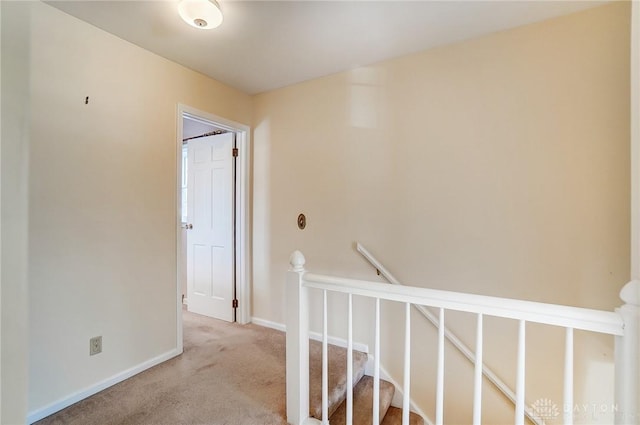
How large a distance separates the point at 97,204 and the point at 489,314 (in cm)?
231

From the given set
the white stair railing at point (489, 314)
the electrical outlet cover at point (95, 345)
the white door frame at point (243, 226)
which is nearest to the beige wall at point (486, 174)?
the white door frame at point (243, 226)

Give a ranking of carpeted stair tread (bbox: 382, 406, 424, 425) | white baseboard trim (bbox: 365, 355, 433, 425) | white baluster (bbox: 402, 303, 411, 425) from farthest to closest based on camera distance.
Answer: white baseboard trim (bbox: 365, 355, 433, 425) < carpeted stair tread (bbox: 382, 406, 424, 425) < white baluster (bbox: 402, 303, 411, 425)

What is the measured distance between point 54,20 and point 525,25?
2.90 metres

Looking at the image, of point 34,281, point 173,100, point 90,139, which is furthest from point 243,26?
point 34,281

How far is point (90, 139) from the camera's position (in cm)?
188

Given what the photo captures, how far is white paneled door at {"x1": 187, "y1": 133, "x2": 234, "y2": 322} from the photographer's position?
310 cm

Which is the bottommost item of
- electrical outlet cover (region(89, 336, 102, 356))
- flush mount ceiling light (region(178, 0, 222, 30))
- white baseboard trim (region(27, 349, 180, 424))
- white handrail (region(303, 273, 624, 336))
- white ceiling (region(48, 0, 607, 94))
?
white baseboard trim (region(27, 349, 180, 424))

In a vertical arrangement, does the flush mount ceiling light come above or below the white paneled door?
above

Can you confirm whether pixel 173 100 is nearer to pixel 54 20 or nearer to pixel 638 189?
pixel 54 20

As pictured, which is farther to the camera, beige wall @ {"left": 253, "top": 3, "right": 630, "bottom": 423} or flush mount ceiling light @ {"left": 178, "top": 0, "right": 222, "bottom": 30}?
beige wall @ {"left": 253, "top": 3, "right": 630, "bottom": 423}

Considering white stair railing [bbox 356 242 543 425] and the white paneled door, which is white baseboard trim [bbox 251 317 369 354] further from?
white stair railing [bbox 356 242 543 425]

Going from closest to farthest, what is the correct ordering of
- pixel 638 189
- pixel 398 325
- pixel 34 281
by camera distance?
pixel 638 189
pixel 34 281
pixel 398 325

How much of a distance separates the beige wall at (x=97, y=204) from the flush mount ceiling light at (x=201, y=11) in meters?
0.77

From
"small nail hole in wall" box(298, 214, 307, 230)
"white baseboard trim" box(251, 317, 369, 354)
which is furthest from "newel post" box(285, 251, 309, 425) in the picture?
"small nail hole in wall" box(298, 214, 307, 230)
